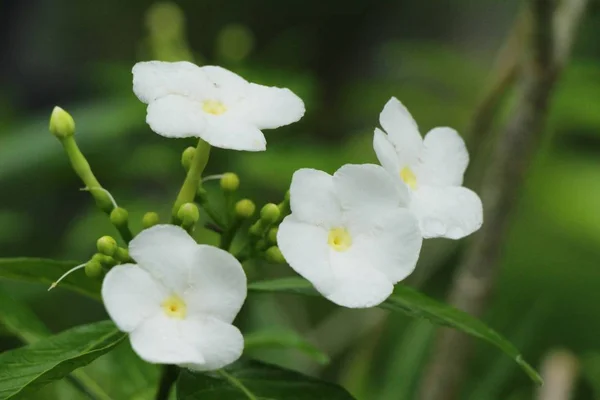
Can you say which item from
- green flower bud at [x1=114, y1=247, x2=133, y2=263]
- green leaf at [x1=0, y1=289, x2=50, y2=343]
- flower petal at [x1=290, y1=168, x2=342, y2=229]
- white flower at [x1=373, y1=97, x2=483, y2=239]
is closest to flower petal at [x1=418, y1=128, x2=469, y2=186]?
white flower at [x1=373, y1=97, x2=483, y2=239]

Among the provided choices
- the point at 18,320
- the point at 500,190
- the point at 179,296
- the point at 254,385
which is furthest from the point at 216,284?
the point at 500,190

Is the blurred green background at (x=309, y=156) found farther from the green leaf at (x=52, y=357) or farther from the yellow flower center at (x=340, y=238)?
the yellow flower center at (x=340, y=238)

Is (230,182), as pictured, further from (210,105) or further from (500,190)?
(500,190)

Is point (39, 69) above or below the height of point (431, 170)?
below

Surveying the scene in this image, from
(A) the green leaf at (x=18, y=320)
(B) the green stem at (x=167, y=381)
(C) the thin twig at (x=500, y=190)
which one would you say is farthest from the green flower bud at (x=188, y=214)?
(C) the thin twig at (x=500, y=190)

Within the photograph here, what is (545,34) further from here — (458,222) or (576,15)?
(458,222)

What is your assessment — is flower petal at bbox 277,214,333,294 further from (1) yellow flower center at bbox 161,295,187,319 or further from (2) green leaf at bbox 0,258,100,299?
(2) green leaf at bbox 0,258,100,299

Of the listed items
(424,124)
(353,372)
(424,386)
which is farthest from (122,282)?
(424,124)
